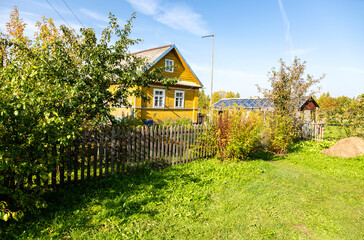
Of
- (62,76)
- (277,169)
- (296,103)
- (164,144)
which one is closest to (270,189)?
(277,169)

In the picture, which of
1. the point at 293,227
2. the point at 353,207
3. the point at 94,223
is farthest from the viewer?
the point at 353,207

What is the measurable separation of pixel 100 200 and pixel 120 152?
1.54 meters

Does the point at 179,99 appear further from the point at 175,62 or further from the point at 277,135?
the point at 277,135

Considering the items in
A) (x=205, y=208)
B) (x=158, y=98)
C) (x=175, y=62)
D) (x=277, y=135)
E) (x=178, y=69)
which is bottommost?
(x=205, y=208)

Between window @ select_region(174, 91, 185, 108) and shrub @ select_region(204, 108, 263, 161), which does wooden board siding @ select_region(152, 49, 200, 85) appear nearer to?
window @ select_region(174, 91, 185, 108)

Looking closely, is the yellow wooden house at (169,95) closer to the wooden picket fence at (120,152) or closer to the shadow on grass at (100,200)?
the wooden picket fence at (120,152)

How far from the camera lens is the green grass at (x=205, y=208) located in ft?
11.0

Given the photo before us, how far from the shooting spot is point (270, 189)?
17.3 ft

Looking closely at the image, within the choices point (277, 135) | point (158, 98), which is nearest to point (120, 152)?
point (277, 135)

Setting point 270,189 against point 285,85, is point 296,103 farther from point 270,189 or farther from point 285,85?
point 270,189

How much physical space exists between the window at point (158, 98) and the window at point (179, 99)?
1499 mm

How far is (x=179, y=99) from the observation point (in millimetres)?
19062

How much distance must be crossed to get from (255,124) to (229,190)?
354 centimetres

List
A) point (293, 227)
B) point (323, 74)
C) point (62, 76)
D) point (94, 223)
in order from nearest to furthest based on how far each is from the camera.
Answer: point (94, 223), point (293, 227), point (62, 76), point (323, 74)
